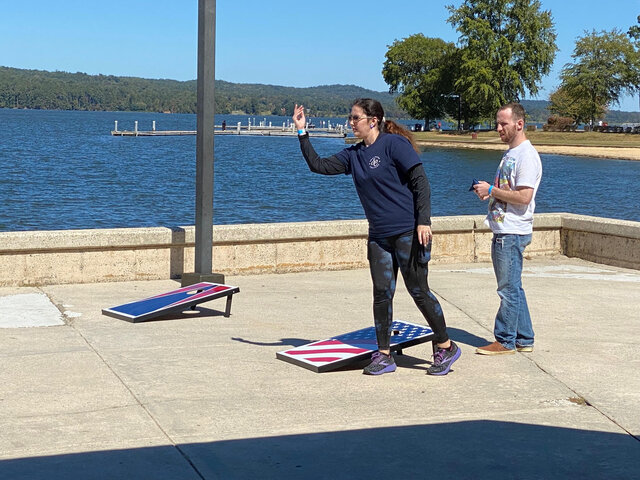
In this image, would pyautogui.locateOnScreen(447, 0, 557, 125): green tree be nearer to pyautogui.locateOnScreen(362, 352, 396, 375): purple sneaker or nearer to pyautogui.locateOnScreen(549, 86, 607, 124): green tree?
pyautogui.locateOnScreen(549, 86, 607, 124): green tree

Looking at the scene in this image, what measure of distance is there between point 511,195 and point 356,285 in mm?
3412

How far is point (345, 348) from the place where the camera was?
6.50 metres

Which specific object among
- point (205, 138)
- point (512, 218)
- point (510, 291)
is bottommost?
point (510, 291)

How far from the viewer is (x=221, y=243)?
32.2 feet

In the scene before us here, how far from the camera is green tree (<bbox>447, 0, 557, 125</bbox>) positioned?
4018 inches

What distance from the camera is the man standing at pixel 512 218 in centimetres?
646

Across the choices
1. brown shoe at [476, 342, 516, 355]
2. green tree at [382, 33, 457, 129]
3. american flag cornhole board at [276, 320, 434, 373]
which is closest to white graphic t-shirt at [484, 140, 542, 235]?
brown shoe at [476, 342, 516, 355]

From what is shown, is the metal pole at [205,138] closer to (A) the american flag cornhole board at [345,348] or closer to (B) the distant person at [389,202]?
(A) the american flag cornhole board at [345,348]

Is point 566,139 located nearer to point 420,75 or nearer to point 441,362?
point 420,75

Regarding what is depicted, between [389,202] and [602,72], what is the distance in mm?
107927

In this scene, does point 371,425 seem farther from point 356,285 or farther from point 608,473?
point 356,285

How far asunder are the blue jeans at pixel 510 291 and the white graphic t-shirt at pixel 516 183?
80 mm

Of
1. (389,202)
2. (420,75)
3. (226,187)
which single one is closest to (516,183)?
(389,202)

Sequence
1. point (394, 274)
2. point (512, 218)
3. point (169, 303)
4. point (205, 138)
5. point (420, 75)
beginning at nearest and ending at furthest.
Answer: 1. point (394, 274)
2. point (512, 218)
3. point (169, 303)
4. point (205, 138)
5. point (420, 75)
